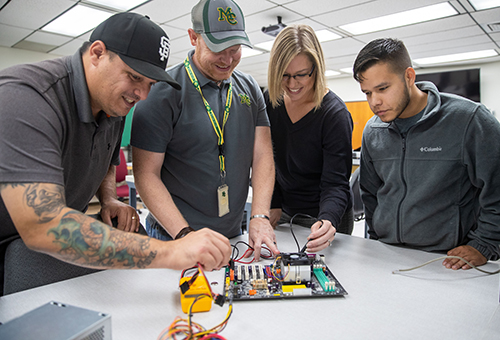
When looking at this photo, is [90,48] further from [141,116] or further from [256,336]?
[256,336]

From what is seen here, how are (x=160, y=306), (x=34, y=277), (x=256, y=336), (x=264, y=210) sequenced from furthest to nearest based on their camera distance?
1. (x=264, y=210)
2. (x=34, y=277)
3. (x=160, y=306)
4. (x=256, y=336)

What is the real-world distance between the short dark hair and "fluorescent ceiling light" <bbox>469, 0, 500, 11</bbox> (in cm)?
357

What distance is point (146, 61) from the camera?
38.3 inches

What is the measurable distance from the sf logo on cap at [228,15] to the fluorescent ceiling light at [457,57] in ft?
22.9

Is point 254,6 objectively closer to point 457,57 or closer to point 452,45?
→ point 452,45

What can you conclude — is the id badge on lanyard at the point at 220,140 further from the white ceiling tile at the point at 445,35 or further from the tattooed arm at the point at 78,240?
the white ceiling tile at the point at 445,35

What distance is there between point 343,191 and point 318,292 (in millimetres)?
631

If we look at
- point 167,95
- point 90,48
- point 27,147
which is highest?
point 90,48

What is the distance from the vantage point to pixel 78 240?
773mm

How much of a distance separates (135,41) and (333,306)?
906 mm

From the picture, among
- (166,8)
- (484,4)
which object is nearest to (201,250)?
(166,8)

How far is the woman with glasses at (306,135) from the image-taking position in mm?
1441

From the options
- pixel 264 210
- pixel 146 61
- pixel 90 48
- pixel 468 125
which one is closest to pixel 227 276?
pixel 264 210

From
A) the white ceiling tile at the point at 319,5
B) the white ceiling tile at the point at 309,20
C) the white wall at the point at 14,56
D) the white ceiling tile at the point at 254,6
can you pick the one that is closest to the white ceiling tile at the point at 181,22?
the white ceiling tile at the point at 309,20
